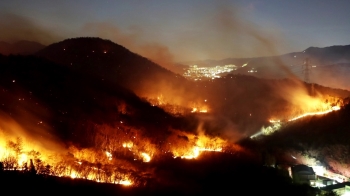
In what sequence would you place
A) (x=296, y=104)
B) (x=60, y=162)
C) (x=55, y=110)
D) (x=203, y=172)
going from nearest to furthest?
(x=60, y=162), (x=203, y=172), (x=55, y=110), (x=296, y=104)

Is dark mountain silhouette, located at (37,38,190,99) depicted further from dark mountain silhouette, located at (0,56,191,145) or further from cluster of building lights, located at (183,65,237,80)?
cluster of building lights, located at (183,65,237,80)

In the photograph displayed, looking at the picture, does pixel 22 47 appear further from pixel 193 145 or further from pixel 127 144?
pixel 127 144

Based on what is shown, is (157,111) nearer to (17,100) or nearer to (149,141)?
(149,141)

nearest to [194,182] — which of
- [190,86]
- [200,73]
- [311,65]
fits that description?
[190,86]

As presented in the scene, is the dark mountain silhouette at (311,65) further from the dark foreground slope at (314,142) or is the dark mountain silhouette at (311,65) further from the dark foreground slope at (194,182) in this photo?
the dark foreground slope at (194,182)

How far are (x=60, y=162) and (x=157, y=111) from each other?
14247 mm

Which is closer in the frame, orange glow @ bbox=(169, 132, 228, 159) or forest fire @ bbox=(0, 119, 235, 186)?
forest fire @ bbox=(0, 119, 235, 186)

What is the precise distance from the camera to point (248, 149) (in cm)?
2412

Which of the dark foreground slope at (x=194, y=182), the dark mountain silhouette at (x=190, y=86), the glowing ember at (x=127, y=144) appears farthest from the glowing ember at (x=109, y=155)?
the dark mountain silhouette at (x=190, y=86)

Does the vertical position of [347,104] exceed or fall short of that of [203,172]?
it exceeds it

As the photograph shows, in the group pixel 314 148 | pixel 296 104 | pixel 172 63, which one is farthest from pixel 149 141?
pixel 172 63

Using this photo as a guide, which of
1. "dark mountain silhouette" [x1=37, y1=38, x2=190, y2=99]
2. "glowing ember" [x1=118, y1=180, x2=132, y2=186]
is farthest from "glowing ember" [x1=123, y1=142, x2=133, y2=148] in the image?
"dark mountain silhouette" [x1=37, y1=38, x2=190, y2=99]

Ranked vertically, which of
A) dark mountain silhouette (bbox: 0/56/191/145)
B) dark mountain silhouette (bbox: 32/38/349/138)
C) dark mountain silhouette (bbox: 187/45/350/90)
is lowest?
dark mountain silhouette (bbox: 0/56/191/145)

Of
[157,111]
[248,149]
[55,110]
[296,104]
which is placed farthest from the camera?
[296,104]
